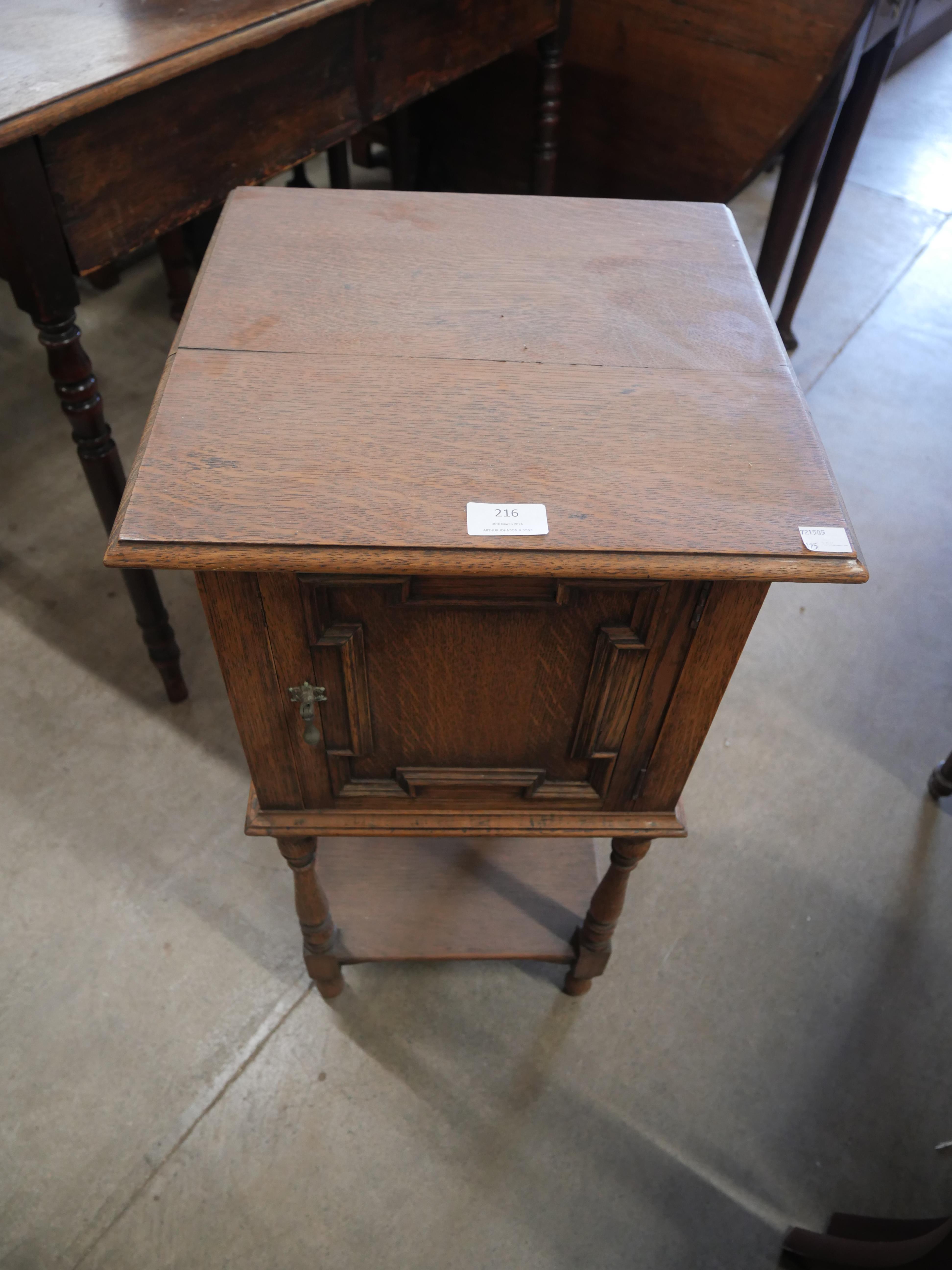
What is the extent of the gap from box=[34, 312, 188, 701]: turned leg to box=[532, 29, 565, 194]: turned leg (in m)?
1.09

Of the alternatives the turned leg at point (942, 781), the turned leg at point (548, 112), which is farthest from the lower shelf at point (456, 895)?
the turned leg at point (548, 112)

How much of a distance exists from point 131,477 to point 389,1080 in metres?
0.91

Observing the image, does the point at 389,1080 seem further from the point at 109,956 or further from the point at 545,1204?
the point at 109,956

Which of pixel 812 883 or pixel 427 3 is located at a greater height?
pixel 427 3

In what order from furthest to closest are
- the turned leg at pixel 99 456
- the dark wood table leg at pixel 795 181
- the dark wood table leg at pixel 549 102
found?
the dark wood table leg at pixel 795 181 → the dark wood table leg at pixel 549 102 → the turned leg at pixel 99 456

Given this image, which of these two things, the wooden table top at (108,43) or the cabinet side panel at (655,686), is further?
the wooden table top at (108,43)

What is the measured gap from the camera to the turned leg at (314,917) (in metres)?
0.98

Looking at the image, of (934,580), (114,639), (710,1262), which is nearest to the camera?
(710,1262)

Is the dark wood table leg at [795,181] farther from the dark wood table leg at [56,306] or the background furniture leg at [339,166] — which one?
the dark wood table leg at [56,306]

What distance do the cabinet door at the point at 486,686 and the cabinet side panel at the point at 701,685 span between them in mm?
16

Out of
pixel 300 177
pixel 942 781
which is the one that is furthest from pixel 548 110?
pixel 942 781

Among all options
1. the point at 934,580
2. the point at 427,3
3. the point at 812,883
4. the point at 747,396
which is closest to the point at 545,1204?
the point at 812,883

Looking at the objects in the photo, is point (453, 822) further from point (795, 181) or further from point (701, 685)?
point (795, 181)

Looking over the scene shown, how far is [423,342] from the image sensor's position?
797mm
